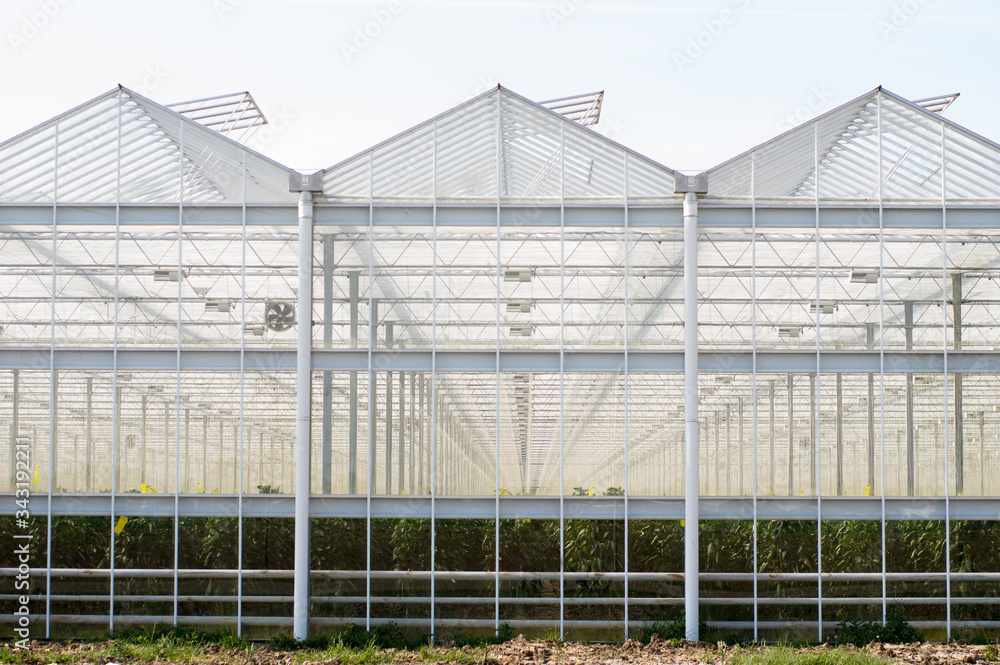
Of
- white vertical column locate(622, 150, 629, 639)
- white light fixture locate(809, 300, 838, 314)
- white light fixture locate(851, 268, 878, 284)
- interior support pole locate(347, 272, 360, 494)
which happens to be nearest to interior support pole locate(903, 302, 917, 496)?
white light fixture locate(851, 268, 878, 284)

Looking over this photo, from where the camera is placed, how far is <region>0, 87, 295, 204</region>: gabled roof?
17.3 m

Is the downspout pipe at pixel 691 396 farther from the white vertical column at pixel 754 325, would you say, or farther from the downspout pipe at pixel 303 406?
the downspout pipe at pixel 303 406

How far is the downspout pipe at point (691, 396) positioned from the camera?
16188mm

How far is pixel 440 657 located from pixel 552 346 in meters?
6.38

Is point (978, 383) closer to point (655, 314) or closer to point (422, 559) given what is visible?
point (655, 314)

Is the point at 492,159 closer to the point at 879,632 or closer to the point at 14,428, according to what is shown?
the point at 14,428

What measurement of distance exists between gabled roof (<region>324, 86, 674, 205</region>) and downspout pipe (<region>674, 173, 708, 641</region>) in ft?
2.02

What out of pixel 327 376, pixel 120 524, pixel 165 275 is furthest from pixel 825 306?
pixel 120 524

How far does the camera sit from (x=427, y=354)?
658 inches

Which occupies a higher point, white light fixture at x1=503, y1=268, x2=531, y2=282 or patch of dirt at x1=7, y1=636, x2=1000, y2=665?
white light fixture at x1=503, y1=268, x2=531, y2=282

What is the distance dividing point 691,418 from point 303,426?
775 cm

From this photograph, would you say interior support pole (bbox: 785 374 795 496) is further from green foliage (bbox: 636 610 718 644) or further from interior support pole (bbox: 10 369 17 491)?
interior support pole (bbox: 10 369 17 491)

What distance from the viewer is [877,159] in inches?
682

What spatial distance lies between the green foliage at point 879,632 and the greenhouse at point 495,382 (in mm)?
227
